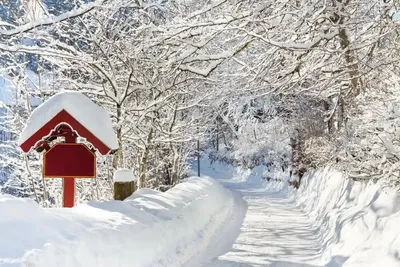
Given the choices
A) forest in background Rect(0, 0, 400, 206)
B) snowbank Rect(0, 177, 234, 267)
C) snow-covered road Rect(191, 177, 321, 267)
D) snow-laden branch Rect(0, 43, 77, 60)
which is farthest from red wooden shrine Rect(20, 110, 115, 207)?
snow-covered road Rect(191, 177, 321, 267)

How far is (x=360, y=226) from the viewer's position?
7285 mm

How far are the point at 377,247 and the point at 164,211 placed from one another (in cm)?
370

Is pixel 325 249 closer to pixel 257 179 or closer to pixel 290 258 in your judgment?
pixel 290 258

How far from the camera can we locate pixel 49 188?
16641 millimetres

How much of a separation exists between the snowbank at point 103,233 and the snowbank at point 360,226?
249cm

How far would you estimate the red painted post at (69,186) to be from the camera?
675cm

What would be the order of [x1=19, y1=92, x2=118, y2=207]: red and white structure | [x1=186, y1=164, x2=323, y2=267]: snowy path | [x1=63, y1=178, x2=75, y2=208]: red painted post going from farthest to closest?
[x1=186, y1=164, x2=323, y2=267]: snowy path < [x1=63, y1=178, x2=75, y2=208]: red painted post < [x1=19, y1=92, x2=118, y2=207]: red and white structure

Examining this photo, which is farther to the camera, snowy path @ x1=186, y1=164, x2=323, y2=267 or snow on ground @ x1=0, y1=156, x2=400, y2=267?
snowy path @ x1=186, y1=164, x2=323, y2=267

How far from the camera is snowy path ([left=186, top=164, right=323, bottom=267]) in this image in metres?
7.56

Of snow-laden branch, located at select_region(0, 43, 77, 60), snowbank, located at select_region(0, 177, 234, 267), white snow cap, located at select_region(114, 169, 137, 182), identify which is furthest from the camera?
white snow cap, located at select_region(114, 169, 137, 182)

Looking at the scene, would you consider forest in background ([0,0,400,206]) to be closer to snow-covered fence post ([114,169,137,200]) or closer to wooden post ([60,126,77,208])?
wooden post ([60,126,77,208])

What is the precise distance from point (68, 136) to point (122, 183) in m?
1.42

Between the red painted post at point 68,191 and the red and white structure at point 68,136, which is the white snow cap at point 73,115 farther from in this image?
the red painted post at point 68,191

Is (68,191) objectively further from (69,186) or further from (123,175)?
(123,175)
